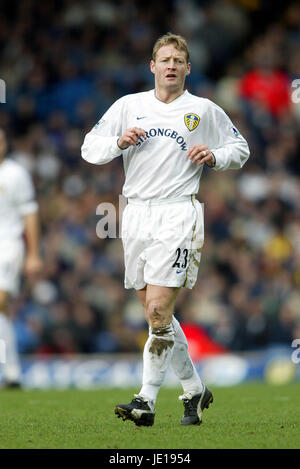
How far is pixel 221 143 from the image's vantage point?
6.99 metres

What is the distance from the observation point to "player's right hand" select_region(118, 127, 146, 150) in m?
6.50

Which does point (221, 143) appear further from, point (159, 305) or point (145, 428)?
point (145, 428)

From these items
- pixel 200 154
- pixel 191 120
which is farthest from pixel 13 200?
pixel 200 154

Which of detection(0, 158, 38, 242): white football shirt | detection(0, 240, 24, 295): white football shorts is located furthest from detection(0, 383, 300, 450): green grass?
detection(0, 158, 38, 242): white football shirt

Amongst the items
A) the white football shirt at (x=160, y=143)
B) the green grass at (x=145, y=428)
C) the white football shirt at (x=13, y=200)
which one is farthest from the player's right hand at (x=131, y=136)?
the white football shirt at (x=13, y=200)

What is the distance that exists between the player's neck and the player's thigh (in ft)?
4.44

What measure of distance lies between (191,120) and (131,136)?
0.52 m

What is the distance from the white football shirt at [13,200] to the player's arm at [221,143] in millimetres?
3783

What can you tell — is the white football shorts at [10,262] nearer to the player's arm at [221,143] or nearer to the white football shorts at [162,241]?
the white football shorts at [162,241]
